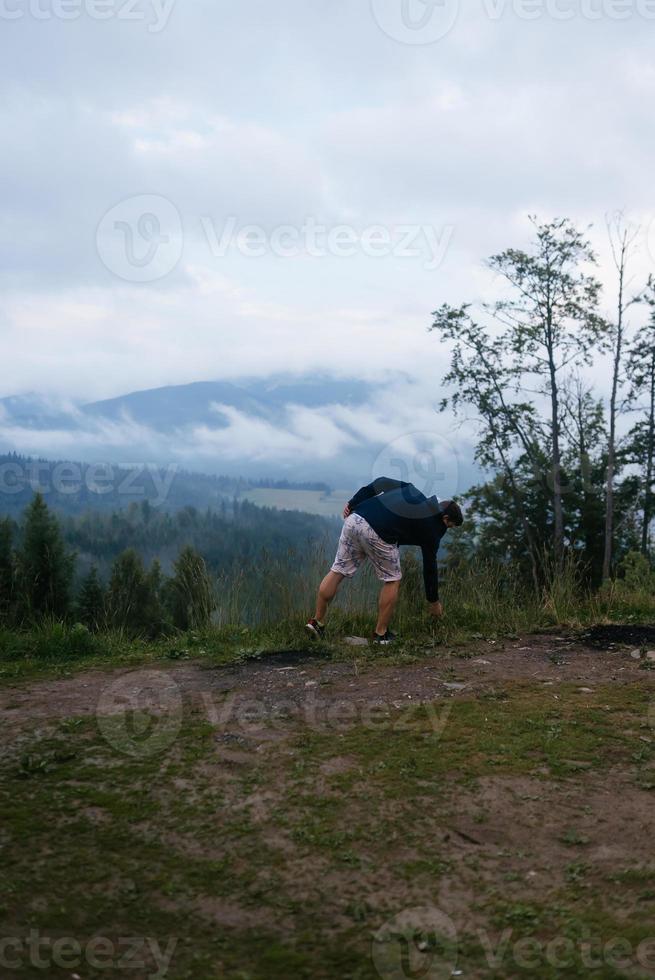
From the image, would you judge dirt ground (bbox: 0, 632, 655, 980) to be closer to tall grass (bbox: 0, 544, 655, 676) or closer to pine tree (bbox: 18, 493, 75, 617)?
tall grass (bbox: 0, 544, 655, 676)

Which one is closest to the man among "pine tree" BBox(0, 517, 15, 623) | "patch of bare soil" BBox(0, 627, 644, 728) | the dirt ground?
"patch of bare soil" BBox(0, 627, 644, 728)

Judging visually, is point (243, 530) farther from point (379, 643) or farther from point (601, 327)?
point (379, 643)

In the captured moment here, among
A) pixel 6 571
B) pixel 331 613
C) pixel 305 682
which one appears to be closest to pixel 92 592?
pixel 6 571

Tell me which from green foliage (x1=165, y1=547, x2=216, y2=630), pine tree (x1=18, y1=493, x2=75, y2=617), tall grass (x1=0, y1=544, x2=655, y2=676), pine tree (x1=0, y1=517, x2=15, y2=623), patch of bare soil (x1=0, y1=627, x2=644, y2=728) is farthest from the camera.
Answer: pine tree (x1=18, y1=493, x2=75, y2=617)

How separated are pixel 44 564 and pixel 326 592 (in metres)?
5.21

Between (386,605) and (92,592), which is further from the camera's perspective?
(92,592)

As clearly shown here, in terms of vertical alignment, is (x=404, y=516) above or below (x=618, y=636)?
above

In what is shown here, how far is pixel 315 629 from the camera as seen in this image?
23.5 ft

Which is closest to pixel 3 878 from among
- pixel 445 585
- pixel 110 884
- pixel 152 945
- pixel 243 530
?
pixel 110 884

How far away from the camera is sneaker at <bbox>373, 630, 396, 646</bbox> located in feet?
23.2

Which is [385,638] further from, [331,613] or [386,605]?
[331,613]

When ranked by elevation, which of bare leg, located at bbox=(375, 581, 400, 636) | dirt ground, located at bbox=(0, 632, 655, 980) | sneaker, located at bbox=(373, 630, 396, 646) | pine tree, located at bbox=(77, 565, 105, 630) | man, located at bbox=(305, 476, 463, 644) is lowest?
pine tree, located at bbox=(77, 565, 105, 630)

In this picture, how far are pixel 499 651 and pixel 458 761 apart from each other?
250cm

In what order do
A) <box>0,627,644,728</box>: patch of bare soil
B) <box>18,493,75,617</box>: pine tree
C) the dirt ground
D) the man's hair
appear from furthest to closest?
1. <box>18,493,75,617</box>: pine tree
2. the man's hair
3. <box>0,627,644,728</box>: patch of bare soil
4. the dirt ground
